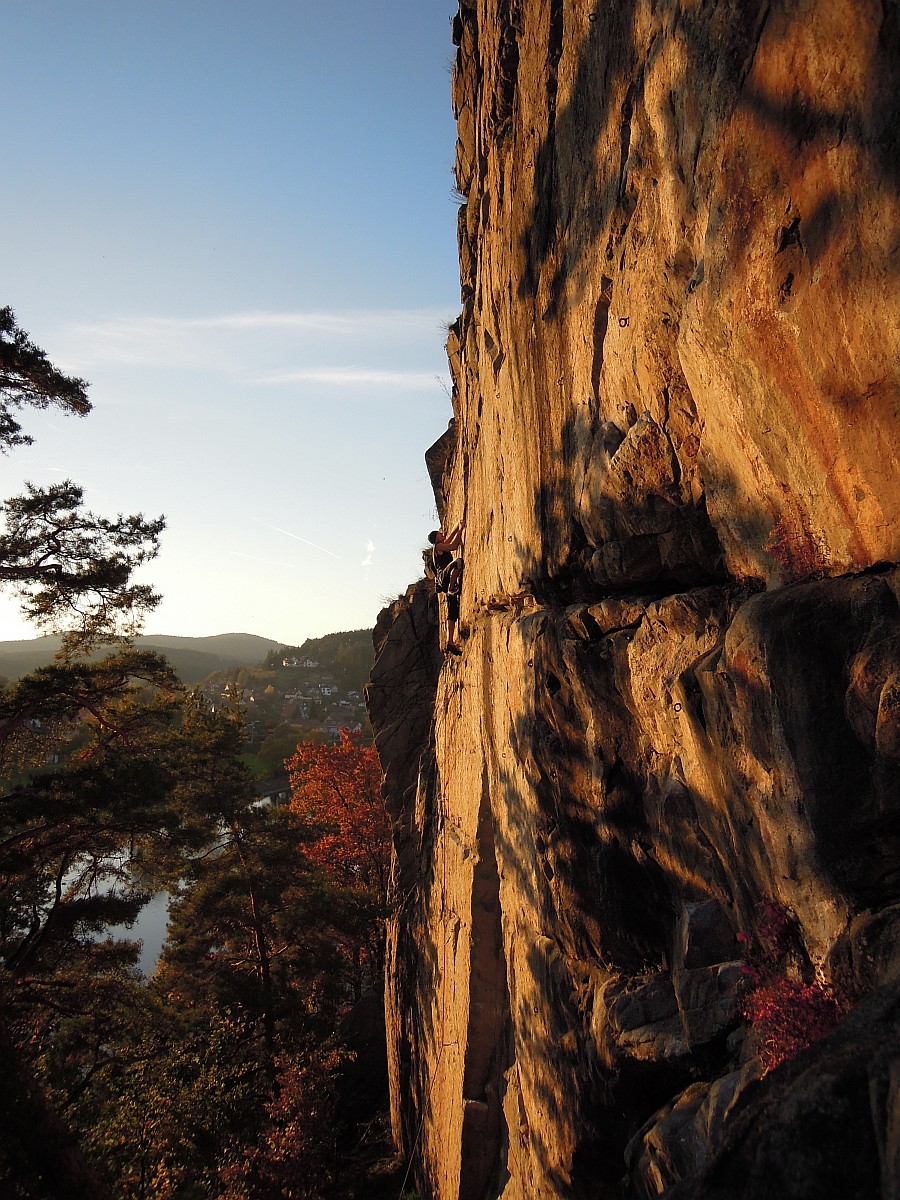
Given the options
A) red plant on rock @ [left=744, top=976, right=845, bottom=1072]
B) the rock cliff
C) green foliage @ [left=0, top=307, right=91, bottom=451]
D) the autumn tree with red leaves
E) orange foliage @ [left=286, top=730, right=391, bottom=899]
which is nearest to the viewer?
the rock cliff

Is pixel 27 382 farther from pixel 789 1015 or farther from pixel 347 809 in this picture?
pixel 347 809

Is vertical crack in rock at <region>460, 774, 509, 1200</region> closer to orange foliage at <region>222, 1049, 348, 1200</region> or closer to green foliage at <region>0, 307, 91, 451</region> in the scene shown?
orange foliage at <region>222, 1049, 348, 1200</region>

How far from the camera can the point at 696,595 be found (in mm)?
4770

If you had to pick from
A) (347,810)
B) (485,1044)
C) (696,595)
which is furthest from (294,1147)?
(347,810)

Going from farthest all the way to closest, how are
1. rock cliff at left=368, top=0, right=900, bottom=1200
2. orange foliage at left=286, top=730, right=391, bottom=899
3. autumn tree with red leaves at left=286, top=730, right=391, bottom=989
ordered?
orange foliage at left=286, top=730, right=391, bottom=899 < autumn tree with red leaves at left=286, top=730, right=391, bottom=989 < rock cliff at left=368, top=0, right=900, bottom=1200

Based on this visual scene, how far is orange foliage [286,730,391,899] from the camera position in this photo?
Answer: 84.1 ft

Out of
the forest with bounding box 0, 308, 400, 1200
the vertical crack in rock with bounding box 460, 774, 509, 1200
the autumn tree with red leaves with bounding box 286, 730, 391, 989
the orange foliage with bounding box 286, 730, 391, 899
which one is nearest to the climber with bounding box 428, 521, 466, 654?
the vertical crack in rock with bounding box 460, 774, 509, 1200

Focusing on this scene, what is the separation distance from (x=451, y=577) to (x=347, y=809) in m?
17.4

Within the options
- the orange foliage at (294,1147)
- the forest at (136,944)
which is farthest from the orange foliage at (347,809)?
the orange foliage at (294,1147)

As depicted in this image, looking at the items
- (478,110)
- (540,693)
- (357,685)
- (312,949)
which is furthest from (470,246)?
(357,685)

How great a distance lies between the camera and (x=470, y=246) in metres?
11.9

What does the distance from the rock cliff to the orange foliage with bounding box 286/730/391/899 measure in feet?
56.1

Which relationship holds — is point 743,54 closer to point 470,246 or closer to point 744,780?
point 744,780

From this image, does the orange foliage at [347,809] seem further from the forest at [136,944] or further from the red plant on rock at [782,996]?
the red plant on rock at [782,996]
